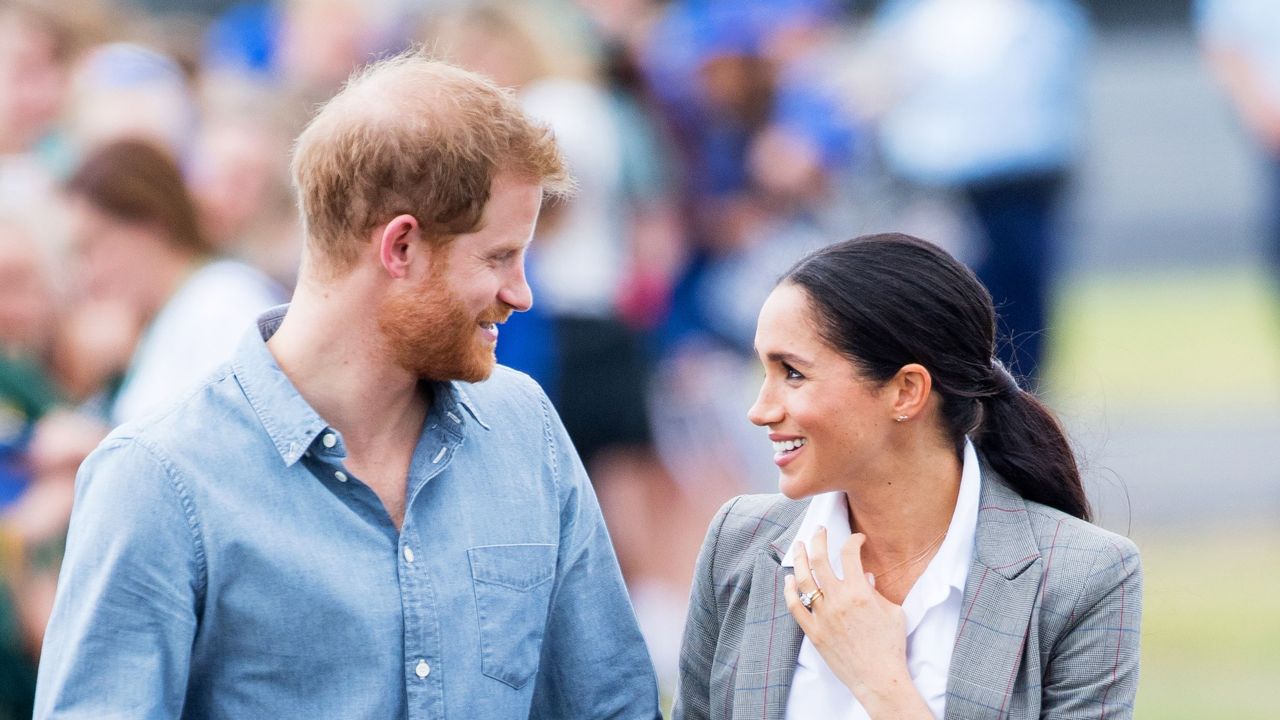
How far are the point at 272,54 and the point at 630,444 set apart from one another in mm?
2631

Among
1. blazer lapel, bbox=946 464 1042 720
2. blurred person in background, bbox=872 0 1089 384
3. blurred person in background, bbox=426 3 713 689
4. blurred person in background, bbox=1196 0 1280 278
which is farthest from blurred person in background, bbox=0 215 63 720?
blurred person in background, bbox=1196 0 1280 278

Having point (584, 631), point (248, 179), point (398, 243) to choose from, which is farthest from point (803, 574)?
point (248, 179)

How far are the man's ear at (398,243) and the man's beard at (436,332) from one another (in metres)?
0.04

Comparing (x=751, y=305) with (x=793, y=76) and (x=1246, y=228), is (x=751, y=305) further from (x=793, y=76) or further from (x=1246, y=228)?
(x=1246, y=228)

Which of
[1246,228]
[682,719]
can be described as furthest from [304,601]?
[1246,228]

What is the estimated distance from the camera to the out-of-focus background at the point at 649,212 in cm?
517

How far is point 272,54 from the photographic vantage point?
814 centimetres

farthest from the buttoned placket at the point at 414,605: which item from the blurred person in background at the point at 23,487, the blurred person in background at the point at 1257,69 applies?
the blurred person in background at the point at 1257,69

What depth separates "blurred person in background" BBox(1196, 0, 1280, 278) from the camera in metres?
7.60

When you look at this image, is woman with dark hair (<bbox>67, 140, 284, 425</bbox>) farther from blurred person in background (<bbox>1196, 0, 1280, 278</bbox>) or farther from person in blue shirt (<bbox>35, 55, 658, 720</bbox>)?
blurred person in background (<bbox>1196, 0, 1280, 278</bbox>)

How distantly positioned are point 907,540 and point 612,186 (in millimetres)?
3947

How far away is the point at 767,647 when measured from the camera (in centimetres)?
296

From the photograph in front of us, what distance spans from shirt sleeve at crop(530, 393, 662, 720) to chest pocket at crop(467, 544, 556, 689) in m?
0.10

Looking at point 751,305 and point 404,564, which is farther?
point 751,305
